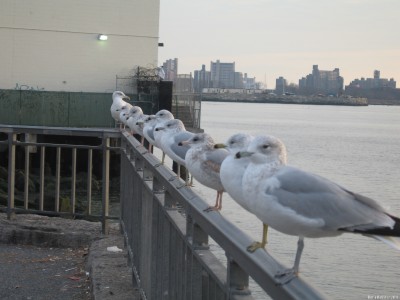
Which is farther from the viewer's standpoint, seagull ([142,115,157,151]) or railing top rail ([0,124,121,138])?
seagull ([142,115,157,151])

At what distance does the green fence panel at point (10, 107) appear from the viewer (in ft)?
93.6

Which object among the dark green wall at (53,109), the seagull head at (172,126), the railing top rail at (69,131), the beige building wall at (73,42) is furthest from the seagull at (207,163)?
the beige building wall at (73,42)

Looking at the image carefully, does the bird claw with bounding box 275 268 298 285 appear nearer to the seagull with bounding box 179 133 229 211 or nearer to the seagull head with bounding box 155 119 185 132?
the seagull with bounding box 179 133 229 211

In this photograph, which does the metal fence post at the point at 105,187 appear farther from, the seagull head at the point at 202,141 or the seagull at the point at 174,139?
the seagull head at the point at 202,141

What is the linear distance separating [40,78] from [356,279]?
77.2 feet

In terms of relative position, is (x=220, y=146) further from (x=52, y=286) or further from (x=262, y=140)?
(x=52, y=286)

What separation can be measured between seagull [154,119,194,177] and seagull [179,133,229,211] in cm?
119

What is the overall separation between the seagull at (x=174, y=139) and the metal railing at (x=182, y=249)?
34 centimetres

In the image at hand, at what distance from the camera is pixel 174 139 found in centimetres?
767

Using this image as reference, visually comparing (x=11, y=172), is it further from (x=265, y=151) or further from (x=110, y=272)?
(x=265, y=151)

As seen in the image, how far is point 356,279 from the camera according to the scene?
1648 cm

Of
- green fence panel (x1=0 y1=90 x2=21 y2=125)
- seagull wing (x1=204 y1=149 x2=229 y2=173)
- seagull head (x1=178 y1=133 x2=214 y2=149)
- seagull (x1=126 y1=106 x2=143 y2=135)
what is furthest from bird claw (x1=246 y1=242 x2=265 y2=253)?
green fence panel (x1=0 y1=90 x2=21 y2=125)

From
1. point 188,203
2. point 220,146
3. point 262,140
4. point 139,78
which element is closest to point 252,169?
point 262,140

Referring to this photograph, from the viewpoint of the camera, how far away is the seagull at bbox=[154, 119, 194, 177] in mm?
7203
